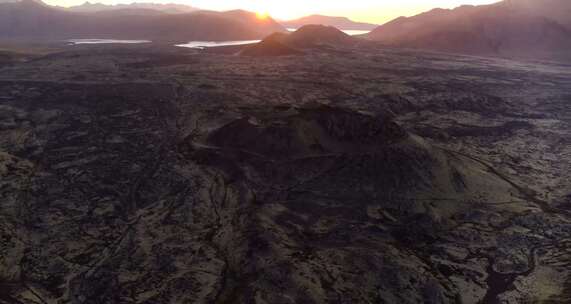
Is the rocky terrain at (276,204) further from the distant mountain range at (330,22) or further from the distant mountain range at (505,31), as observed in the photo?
the distant mountain range at (330,22)

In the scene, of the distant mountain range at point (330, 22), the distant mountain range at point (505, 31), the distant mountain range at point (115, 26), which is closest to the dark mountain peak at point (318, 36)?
the distant mountain range at point (505, 31)

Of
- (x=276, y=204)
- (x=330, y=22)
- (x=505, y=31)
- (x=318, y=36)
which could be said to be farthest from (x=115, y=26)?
(x=330, y=22)

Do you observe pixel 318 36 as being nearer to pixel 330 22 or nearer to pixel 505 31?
pixel 505 31

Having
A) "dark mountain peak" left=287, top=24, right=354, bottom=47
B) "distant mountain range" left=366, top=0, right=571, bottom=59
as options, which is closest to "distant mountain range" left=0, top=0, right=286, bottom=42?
"dark mountain peak" left=287, top=24, right=354, bottom=47

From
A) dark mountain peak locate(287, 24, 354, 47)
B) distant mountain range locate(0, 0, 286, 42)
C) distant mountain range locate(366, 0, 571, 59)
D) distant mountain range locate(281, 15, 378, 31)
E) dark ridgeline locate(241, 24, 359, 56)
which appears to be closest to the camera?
dark ridgeline locate(241, 24, 359, 56)

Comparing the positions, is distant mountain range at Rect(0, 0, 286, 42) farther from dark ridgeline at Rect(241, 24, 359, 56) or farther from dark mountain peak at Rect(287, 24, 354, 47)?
dark ridgeline at Rect(241, 24, 359, 56)

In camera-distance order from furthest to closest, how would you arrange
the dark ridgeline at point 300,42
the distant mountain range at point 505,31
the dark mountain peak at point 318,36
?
the dark mountain peak at point 318,36
the distant mountain range at point 505,31
the dark ridgeline at point 300,42

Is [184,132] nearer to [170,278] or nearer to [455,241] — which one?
[170,278]
